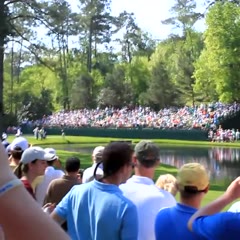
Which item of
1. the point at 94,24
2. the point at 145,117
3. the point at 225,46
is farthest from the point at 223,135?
the point at 94,24

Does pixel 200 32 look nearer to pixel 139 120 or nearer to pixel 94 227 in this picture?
pixel 139 120

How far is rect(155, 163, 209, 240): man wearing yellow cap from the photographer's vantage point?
3531 millimetres

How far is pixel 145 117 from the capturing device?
6412cm

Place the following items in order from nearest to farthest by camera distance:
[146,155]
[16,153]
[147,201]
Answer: [147,201]
[146,155]
[16,153]

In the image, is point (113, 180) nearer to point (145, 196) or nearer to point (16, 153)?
point (145, 196)

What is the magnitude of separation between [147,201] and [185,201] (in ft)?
2.22

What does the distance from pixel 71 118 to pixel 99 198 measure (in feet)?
217

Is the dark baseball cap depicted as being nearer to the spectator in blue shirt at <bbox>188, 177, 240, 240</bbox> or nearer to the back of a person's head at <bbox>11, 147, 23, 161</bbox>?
the spectator in blue shirt at <bbox>188, 177, 240, 240</bbox>

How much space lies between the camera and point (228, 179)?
73.3 feet

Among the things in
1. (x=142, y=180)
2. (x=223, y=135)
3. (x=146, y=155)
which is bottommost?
(x=223, y=135)

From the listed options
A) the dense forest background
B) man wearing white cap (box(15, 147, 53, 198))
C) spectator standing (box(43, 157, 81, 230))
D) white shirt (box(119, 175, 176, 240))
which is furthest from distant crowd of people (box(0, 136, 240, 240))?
the dense forest background

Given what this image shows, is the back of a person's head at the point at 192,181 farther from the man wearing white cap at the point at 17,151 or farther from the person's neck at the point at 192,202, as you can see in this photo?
the man wearing white cap at the point at 17,151

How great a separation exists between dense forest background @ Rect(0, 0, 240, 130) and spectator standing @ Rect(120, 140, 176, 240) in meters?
24.7

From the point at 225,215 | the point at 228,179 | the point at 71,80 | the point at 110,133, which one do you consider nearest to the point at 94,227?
the point at 225,215
